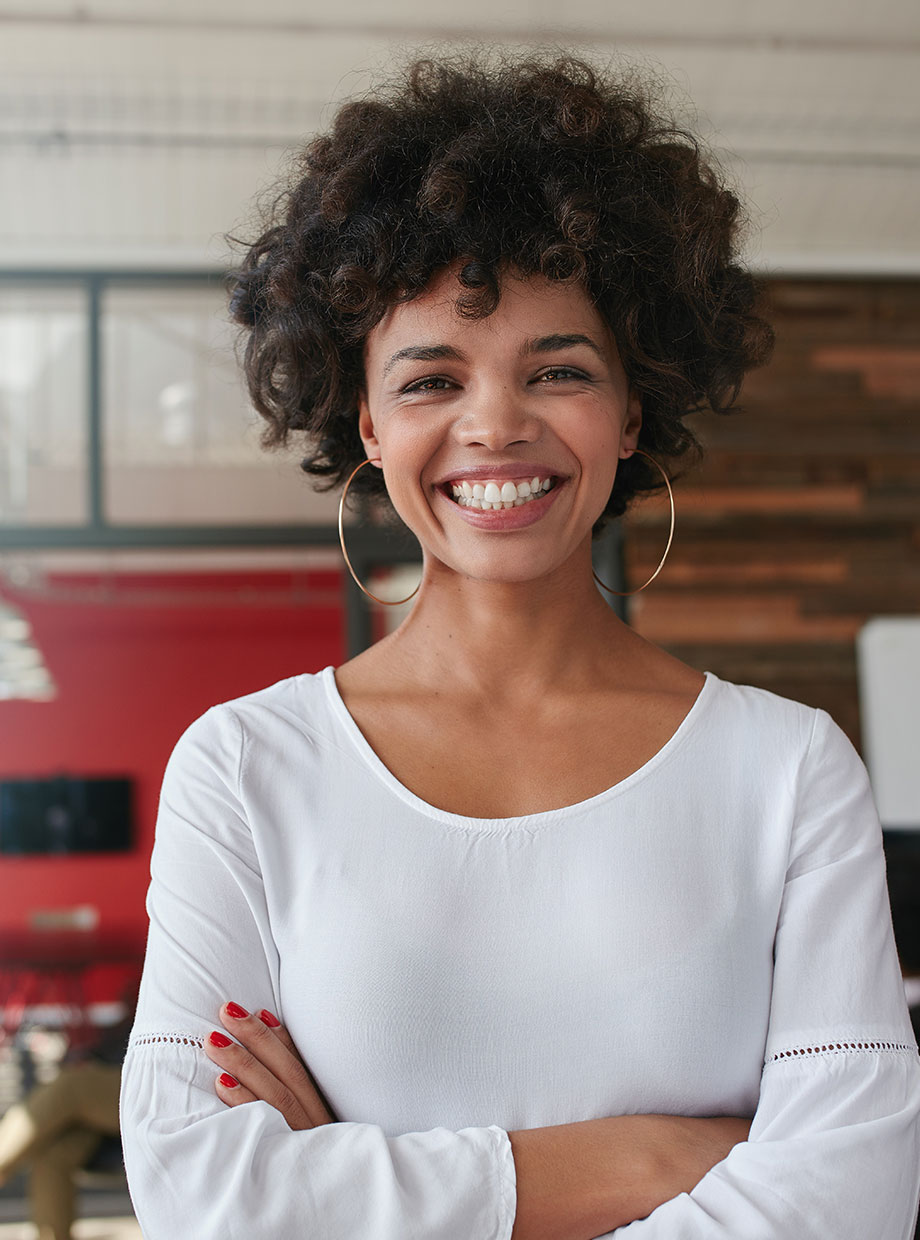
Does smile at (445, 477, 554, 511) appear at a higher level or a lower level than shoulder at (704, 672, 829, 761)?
higher

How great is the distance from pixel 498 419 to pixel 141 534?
12.2 ft

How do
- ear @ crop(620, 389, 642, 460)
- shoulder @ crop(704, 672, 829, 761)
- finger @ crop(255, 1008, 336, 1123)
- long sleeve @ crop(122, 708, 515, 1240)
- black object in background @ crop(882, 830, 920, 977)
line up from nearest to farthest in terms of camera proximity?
long sleeve @ crop(122, 708, 515, 1240) → finger @ crop(255, 1008, 336, 1123) → shoulder @ crop(704, 672, 829, 761) → ear @ crop(620, 389, 642, 460) → black object in background @ crop(882, 830, 920, 977)

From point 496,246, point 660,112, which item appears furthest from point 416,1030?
point 660,112

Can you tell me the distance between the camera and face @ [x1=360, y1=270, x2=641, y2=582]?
118 centimetres

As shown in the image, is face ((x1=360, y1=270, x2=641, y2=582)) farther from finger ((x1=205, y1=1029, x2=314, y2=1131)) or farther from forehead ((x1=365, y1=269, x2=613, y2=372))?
finger ((x1=205, y1=1029, x2=314, y2=1131))

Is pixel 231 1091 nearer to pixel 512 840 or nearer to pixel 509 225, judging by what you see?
pixel 512 840

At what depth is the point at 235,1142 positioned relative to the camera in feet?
3.47

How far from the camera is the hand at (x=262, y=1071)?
1.10 metres

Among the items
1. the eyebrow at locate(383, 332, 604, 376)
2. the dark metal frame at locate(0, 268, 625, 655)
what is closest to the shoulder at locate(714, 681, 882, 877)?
the eyebrow at locate(383, 332, 604, 376)

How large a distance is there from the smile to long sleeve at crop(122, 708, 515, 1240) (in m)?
0.39

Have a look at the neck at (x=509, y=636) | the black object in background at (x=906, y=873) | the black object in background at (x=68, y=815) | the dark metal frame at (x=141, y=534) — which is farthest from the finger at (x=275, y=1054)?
the black object in background at (x=68, y=815)

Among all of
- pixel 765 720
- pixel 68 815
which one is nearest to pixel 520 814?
pixel 765 720

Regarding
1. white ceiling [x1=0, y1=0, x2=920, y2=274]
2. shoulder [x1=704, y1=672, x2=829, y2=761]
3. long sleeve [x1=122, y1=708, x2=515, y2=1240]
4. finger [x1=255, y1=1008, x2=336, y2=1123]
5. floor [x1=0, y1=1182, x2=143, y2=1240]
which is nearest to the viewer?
long sleeve [x1=122, y1=708, x2=515, y2=1240]

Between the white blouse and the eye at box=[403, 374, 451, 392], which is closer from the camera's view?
the white blouse
